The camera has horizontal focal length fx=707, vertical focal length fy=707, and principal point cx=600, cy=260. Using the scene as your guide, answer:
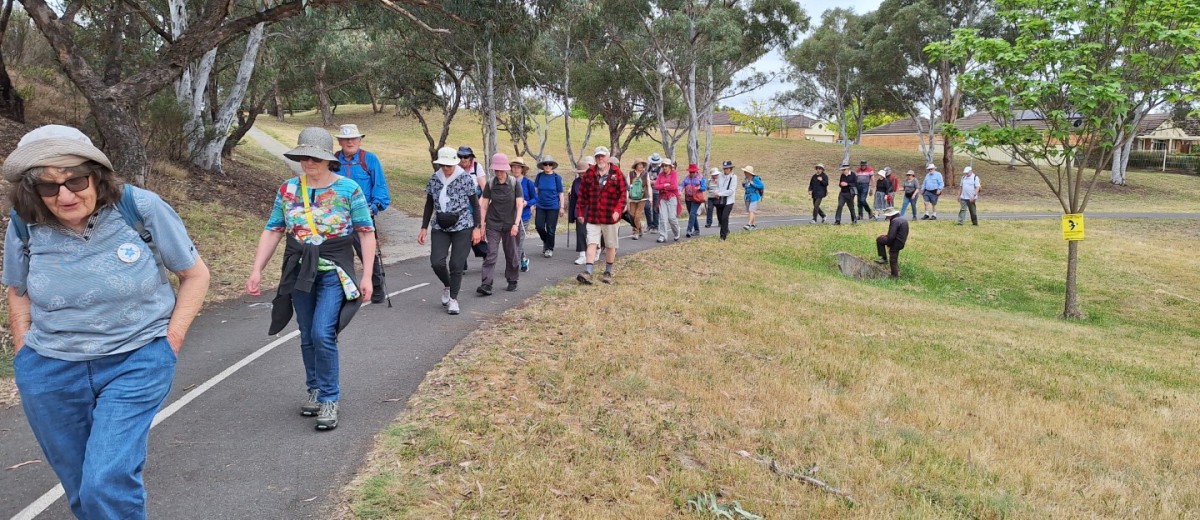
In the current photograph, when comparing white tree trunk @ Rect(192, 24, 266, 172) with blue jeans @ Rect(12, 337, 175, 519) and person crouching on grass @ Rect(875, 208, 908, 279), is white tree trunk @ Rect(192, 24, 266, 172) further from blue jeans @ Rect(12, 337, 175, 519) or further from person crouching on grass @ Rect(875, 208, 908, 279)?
blue jeans @ Rect(12, 337, 175, 519)

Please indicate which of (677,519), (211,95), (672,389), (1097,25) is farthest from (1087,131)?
(211,95)

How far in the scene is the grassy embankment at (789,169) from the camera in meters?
30.7

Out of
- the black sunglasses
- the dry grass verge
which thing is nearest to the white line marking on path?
the black sunglasses

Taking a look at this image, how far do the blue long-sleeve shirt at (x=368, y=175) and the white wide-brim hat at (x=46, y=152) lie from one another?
16.7 feet

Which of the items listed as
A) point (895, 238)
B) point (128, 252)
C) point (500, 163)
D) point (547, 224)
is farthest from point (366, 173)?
point (895, 238)

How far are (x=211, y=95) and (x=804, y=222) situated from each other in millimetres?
18191

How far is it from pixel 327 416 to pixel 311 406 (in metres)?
0.30

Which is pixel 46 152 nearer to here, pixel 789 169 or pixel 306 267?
pixel 306 267

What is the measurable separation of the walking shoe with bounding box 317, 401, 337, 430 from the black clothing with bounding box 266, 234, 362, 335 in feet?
1.70

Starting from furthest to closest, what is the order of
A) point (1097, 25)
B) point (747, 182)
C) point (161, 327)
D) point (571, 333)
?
point (747, 182) < point (1097, 25) < point (571, 333) < point (161, 327)

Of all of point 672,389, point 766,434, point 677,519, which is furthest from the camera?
point 672,389

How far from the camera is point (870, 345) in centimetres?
741

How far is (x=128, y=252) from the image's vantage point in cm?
253

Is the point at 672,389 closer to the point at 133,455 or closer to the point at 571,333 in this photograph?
the point at 571,333
